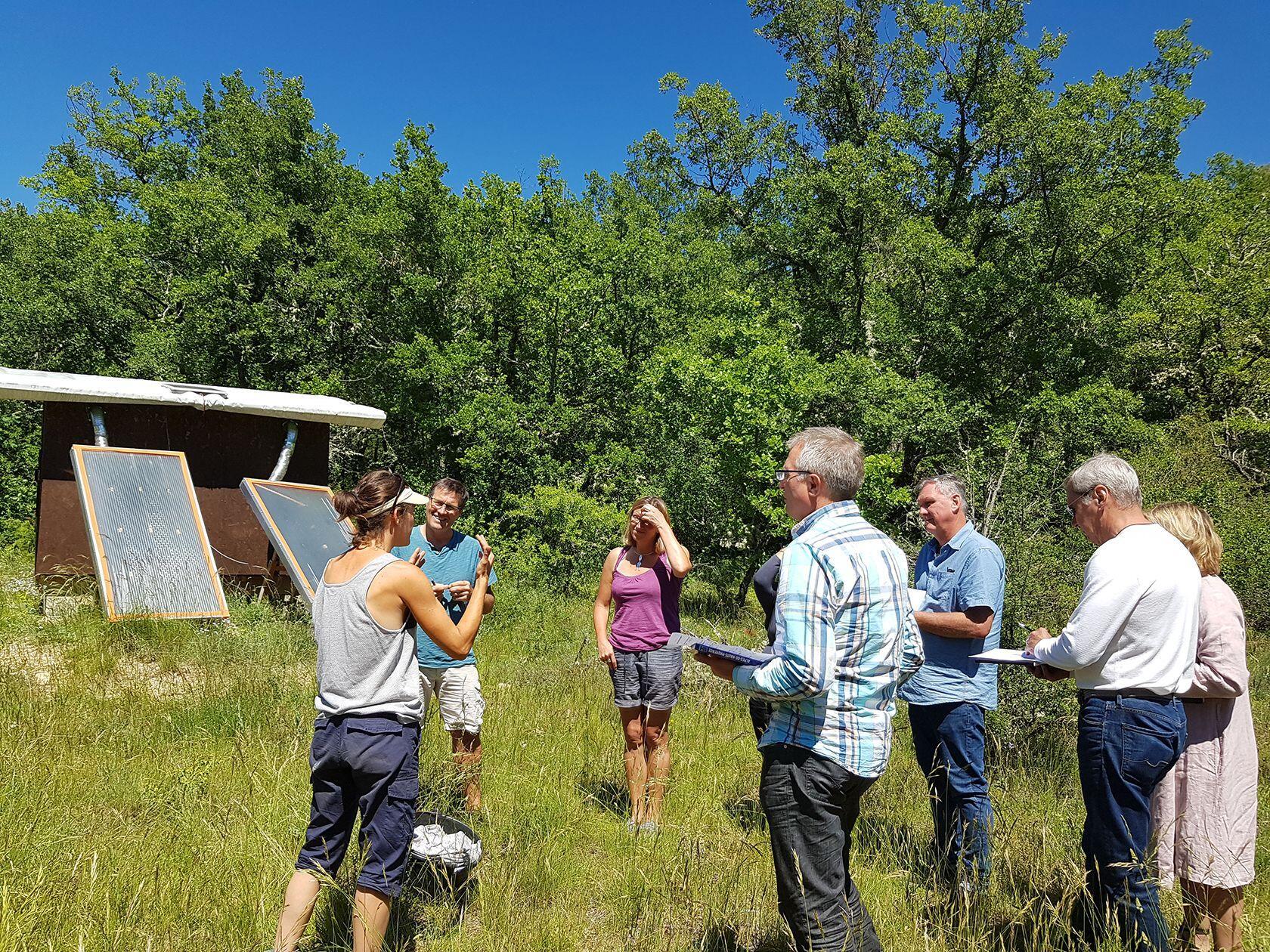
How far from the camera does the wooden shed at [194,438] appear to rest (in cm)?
812

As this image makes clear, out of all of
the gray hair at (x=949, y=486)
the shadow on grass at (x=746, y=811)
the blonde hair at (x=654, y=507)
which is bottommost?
the shadow on grass at (x=746, y=811)

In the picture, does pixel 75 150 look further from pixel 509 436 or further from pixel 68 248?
pixel 509 436

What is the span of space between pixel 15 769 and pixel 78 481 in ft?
14.2

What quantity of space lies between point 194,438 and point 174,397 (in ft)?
1.89

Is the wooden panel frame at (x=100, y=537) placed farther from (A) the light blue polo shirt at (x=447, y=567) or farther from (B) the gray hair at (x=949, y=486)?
(B) the gray hair at (x=949, y=486)

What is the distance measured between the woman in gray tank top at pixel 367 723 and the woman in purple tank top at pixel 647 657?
176 cm

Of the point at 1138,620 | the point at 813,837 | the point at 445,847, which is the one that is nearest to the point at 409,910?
the point at 445,847

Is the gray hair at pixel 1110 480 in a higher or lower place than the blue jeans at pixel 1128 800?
higher

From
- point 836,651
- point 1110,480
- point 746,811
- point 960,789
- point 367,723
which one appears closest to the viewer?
point 836,651

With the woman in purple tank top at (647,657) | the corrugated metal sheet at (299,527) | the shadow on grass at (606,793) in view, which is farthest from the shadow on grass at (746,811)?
the corrugated metal sheet at (299,527)

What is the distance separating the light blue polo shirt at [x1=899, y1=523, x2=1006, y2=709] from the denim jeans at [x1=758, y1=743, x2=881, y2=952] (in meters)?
1.43

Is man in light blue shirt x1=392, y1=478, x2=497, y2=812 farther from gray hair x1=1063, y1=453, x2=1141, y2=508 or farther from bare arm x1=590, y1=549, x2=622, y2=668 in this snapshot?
gray hair x1=1063, y1=453, x2=1141, y2=508

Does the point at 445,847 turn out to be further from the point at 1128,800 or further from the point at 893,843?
the point at 1128,800

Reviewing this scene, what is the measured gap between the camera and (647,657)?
4336mm
